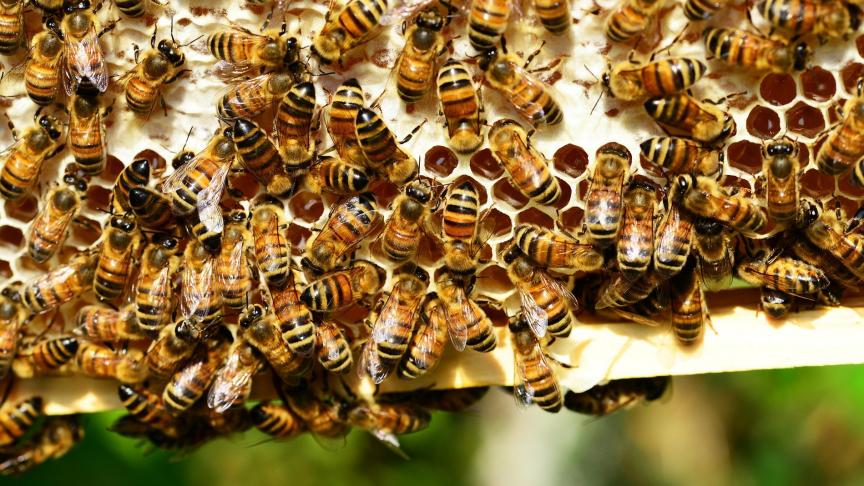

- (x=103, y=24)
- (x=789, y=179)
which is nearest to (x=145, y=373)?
(x=103, y=24)

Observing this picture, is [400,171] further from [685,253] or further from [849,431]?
[849,431]

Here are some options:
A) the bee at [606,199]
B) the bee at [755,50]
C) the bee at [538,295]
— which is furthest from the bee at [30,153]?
the bee at [755,50]

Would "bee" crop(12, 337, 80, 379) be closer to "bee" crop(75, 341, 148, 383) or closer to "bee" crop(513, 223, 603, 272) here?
"bee" crop(75, 341, 148, 383)

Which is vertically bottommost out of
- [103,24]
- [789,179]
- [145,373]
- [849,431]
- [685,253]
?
[849,431]

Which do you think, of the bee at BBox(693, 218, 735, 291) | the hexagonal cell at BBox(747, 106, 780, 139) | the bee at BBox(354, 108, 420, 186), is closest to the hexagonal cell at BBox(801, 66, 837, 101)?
the hexagonal cell at BBox(747, 106, 780, 139)

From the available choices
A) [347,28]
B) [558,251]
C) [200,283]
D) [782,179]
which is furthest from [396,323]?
[782,179]

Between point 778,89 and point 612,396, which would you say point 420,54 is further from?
point 612,396
